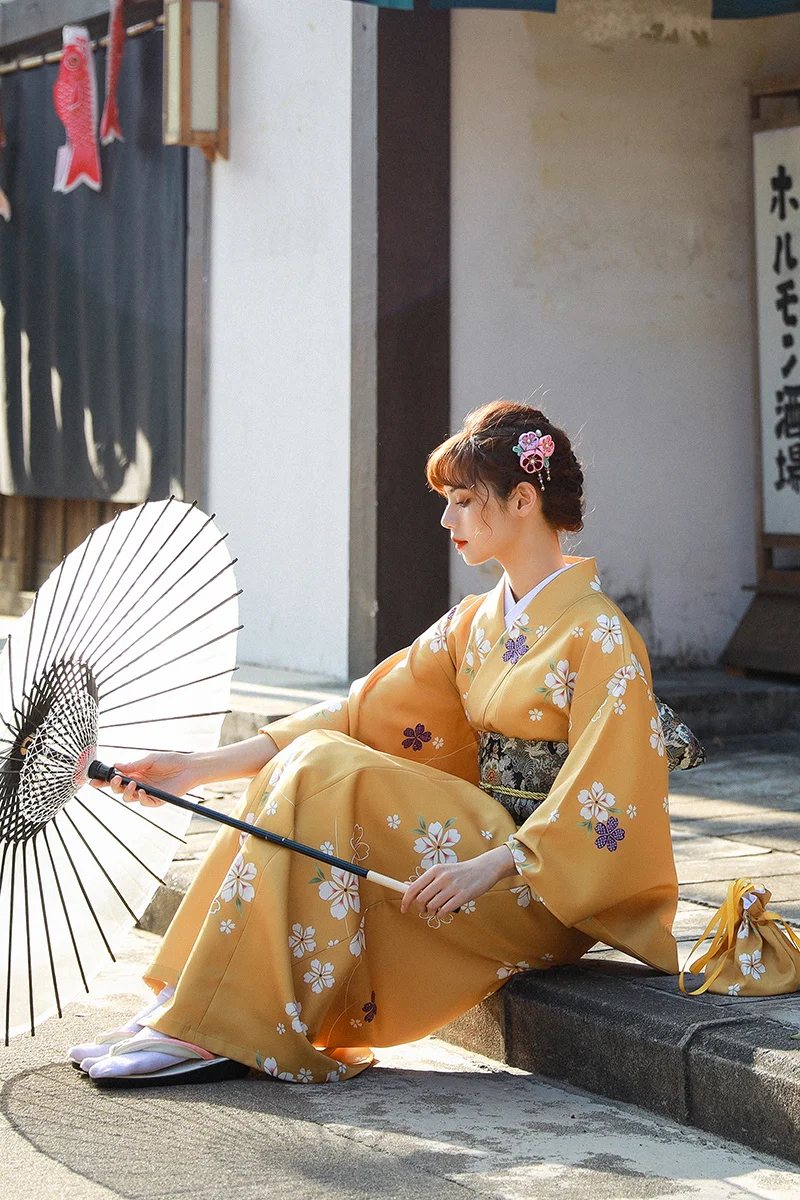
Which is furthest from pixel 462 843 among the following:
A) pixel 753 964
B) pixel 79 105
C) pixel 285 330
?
pixel 79 105

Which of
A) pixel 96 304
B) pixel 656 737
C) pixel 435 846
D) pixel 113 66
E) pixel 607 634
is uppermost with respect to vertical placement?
pixel 113 66

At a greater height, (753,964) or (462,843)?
(462,843)

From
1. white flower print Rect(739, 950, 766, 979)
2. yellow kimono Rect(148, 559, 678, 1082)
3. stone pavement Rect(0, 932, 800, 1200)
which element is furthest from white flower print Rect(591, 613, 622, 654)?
stone pavement Rect(0, 932, 800, 1200)

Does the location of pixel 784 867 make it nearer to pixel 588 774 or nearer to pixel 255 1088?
pixel 588 774

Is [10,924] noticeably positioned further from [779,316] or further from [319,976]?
[779,316]

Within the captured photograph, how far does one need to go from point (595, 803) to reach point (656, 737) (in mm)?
209

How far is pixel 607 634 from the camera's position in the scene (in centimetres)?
325

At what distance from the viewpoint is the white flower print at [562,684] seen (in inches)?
129

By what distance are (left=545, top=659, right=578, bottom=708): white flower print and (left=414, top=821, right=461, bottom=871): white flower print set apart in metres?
0.35

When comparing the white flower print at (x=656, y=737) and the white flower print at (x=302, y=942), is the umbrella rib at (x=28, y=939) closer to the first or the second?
the white flower print at (x=302, y=942)

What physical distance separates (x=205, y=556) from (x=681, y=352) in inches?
188

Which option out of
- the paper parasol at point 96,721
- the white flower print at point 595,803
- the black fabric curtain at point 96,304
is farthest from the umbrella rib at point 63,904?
the black fabric curtain at point 96,304

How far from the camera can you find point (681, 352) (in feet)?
24.7

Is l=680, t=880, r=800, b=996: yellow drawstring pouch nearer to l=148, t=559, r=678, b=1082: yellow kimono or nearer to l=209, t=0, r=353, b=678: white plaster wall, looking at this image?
l=148, t=559, r=678, b=1082: yellow kimono
